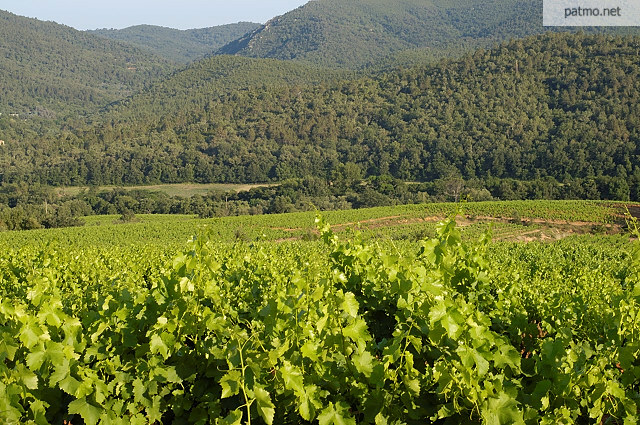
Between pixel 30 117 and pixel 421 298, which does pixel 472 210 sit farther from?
pixel 30 117

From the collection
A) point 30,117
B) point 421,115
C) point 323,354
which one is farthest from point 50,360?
point 30,117

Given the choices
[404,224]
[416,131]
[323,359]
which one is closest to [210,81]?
[416,131]

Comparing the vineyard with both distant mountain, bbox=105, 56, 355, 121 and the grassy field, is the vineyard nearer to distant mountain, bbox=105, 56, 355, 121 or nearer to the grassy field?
the grassy field

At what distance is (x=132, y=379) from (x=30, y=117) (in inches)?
8121

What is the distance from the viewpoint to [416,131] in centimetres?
9594

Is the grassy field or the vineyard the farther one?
the grassy field

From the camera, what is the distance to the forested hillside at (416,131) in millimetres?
77250

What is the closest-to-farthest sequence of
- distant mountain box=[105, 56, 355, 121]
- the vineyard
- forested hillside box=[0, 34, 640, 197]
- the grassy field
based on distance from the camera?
the vineyard → the grassy field → forested hillside box=[0, 34, 640, 197] → distant mountain box=[105, 56, 355, 121]

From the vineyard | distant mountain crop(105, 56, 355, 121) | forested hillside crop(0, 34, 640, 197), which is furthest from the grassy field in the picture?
distant mountain crop(105, 56, 355, 121)

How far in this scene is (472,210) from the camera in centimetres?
5022

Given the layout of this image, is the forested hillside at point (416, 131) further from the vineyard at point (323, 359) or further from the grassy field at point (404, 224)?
the vineyard at point (323, 359)

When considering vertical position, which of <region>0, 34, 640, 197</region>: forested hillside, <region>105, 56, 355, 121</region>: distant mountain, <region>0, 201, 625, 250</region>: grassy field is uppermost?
<region>105, 56, 355, 121</region>: distant mountain

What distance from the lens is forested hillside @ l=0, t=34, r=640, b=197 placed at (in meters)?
77.2

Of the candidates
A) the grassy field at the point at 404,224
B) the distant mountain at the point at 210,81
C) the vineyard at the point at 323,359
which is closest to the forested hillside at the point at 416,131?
the grassy field at the point at 404,224
